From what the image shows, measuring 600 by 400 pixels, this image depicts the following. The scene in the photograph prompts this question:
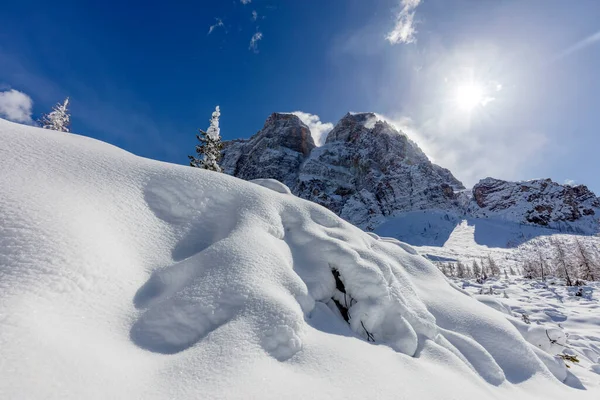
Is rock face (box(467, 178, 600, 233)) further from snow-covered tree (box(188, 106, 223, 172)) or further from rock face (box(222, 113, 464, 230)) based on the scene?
snow-covered tree (box(188, 106, 223, 172))

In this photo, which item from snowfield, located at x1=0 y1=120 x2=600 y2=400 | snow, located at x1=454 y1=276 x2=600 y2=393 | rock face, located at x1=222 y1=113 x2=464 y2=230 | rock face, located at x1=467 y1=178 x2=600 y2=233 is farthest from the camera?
rock face, located at x1=222 y1=113 x2=464 y2=230

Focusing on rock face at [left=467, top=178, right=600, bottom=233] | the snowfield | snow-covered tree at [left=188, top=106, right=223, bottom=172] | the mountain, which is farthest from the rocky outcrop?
the snowfield

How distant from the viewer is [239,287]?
278cm

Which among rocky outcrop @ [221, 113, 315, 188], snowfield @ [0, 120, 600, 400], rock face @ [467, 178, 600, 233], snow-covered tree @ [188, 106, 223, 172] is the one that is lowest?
snowfield @ [0, 120, 600, 400]

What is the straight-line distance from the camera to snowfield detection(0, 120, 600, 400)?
186 cm

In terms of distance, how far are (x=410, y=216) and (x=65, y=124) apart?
492ft

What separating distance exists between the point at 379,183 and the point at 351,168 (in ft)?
71.0

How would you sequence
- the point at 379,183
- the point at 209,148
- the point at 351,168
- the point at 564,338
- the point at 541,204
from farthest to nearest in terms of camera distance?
the point at 351,168 < the point at 379,183 < the point at 541,204 < the point at 209,148 < the point at 564,338

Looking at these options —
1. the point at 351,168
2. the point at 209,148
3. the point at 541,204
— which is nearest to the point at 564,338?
the point at 209,148

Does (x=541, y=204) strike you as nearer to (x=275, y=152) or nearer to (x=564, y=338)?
(x=275, y=152)

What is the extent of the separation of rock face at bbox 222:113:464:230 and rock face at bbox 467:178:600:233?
2663 cm

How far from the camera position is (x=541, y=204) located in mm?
159125

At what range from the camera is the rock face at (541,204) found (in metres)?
150

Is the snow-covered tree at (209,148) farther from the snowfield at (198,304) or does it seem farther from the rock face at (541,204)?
the rock face at (541,204)
